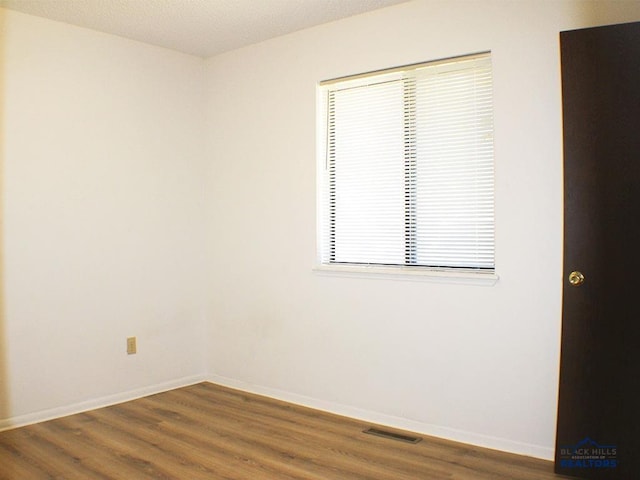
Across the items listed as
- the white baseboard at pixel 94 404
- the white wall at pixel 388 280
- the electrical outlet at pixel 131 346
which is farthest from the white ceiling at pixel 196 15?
the white baseboard at pixel 94 404

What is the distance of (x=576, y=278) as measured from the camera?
272cm

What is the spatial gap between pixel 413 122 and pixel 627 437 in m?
2.09

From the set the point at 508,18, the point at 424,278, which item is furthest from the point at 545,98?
the point at 424,278

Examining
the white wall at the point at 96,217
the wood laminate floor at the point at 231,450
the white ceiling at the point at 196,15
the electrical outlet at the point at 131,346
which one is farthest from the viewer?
the electrical outlet at the point at 131,346

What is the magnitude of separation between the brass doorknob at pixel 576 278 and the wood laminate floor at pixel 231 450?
96 centimetres

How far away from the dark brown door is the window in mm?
592

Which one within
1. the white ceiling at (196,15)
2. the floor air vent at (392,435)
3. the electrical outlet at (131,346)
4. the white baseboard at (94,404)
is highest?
the white ceiling at (196,15)

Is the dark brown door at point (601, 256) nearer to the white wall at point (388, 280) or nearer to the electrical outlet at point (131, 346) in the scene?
the white wall at point (388, 280)

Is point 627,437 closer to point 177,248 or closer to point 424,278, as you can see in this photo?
point 424,278

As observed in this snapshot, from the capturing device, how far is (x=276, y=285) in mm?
4227

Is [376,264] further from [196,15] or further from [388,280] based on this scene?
[196,15]

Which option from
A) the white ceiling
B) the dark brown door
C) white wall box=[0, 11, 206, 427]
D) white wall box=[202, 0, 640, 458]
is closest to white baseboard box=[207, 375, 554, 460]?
white wall box=[202, 0, 640, 458]

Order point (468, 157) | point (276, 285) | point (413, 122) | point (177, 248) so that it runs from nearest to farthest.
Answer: point (468, 157), point (413, 122), point (276, 285), point (177, 248)

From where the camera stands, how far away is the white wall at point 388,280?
3.03 metres
